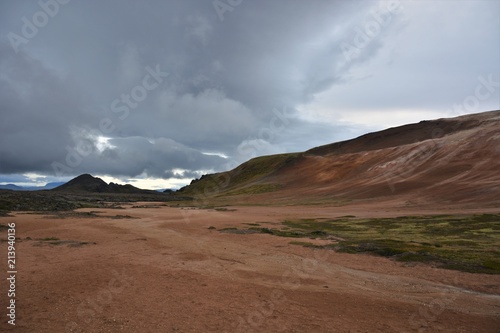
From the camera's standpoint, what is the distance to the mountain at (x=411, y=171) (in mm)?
78438

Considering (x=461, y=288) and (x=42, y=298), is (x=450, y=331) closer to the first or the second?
(x=461, y=288)

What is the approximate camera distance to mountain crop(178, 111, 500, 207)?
257 feet

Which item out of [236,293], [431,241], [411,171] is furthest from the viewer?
[411,171]

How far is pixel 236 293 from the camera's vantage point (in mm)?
15555

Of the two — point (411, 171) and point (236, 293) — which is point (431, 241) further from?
point (411, 171)

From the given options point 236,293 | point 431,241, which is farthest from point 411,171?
point 236,293

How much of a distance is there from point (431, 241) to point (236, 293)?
22.5 m

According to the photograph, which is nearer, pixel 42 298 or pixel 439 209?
pixel 42 298

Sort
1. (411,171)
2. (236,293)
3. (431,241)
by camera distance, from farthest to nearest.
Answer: (411,171)
(431,241)
(236,293)

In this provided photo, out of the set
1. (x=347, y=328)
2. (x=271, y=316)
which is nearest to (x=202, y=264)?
(x=271, y=316)

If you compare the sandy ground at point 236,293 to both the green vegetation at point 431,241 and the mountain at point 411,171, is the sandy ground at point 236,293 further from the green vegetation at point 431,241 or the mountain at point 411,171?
the mountain at point 411,171

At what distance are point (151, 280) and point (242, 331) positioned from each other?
736 centimetres

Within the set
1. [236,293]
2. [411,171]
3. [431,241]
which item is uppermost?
[411,171]

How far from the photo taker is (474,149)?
99750 millimetres
